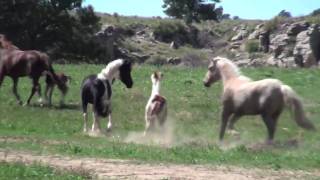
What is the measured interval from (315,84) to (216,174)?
18.7m

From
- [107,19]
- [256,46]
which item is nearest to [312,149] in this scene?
[256,46]

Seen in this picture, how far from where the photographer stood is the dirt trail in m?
12.6

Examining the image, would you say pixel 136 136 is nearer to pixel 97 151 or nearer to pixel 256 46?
pixel 97 151

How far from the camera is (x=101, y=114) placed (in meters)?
20.6

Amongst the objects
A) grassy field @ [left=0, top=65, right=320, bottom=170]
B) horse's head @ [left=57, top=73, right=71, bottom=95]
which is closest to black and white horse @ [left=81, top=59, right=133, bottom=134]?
grassy field @ [left=0, top=65, right=320, bottom=170]

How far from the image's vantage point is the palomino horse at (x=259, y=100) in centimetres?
1809

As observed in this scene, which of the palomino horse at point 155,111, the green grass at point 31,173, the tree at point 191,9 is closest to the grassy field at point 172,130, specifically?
A: the palomino horse at point 155,111

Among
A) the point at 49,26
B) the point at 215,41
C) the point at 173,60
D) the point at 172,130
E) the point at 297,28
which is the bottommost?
the point at 173,60

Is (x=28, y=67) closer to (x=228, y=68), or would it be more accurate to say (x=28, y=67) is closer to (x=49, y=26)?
(x=228, y=68)

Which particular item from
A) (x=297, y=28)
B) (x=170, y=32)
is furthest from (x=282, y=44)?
(x=170, y=32)

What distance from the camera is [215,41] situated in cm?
8431

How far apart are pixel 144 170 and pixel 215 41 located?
235 feet

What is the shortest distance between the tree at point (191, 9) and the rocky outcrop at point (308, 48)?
37.9 m

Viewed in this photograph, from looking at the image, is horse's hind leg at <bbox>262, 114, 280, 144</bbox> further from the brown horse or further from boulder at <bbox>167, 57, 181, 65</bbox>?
boulder at <bbox>167, 57, 181, 65</bbox>
